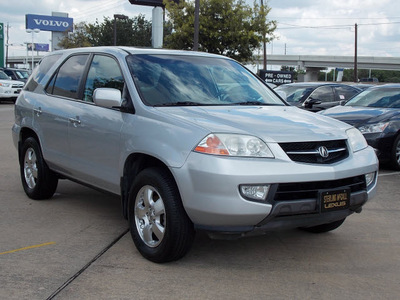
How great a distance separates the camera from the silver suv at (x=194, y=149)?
3586mm

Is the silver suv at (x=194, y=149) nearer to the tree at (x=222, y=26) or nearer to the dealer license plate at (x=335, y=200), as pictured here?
the dealer license plate at (x=335, y=200)

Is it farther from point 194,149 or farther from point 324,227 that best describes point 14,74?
point 194,149

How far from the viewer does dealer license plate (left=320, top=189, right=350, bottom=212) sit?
3740mm

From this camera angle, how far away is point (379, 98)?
386 inches

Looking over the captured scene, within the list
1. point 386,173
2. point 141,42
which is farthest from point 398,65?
point 386,173

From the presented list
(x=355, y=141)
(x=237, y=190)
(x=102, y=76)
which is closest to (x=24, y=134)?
(x=102, y=76)

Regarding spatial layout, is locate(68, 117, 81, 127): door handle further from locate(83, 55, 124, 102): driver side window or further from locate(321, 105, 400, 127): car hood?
locate(321, 105, 400, 127): car hood

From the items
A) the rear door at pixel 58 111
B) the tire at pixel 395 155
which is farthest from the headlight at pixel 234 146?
the tire at pixel 395 155

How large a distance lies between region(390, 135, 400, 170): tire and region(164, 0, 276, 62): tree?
18.4 metres

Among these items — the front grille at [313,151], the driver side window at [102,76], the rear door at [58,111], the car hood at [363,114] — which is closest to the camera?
the front grille at [313,151]

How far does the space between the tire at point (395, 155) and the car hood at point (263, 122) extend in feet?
15.1

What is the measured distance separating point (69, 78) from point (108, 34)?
51.0 metres

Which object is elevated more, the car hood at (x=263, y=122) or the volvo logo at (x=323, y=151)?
the car hood at (x=263, y=122)

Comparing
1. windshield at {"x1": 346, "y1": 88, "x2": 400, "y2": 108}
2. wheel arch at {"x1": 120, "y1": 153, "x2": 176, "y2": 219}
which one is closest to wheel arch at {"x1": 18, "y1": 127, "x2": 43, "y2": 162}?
wheel arch at {"x1": 120, "y1": 153, "x2": 176, "y2": 219}
